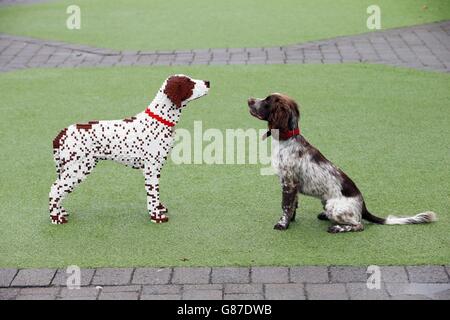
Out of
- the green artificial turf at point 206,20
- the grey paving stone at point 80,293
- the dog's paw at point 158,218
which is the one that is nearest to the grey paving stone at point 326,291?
the grey paving stone at point 80,293

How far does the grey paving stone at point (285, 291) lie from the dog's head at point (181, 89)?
2006 mm

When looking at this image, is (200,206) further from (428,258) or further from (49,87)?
(49,87)

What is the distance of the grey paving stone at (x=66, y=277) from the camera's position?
6.89m

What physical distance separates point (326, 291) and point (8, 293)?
8.74 ft

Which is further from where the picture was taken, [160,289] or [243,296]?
[160,289]

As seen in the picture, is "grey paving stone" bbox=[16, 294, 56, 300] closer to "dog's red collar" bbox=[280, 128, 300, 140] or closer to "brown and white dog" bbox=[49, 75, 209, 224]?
"brown and white dog" bbox=[49, 75, 209, 224]

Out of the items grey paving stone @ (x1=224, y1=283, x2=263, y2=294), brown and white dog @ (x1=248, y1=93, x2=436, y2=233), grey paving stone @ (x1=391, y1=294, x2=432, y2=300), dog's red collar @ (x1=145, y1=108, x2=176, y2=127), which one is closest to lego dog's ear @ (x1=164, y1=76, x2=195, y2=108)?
dog's red collar @ (x1=145, y1=108, x2=176, y2=127)

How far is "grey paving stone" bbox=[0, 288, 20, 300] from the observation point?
670 cm

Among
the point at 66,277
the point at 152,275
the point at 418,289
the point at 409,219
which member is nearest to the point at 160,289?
the point at 152,275

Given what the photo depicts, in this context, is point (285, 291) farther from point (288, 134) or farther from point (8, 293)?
point (8, 293)

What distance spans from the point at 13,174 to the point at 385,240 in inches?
176

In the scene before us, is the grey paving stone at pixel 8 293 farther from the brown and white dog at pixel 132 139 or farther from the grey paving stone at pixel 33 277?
the brown and white dog at pixel 132 139

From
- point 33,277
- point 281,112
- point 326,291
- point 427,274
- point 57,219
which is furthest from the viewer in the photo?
point 57,219

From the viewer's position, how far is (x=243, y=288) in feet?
22.1
